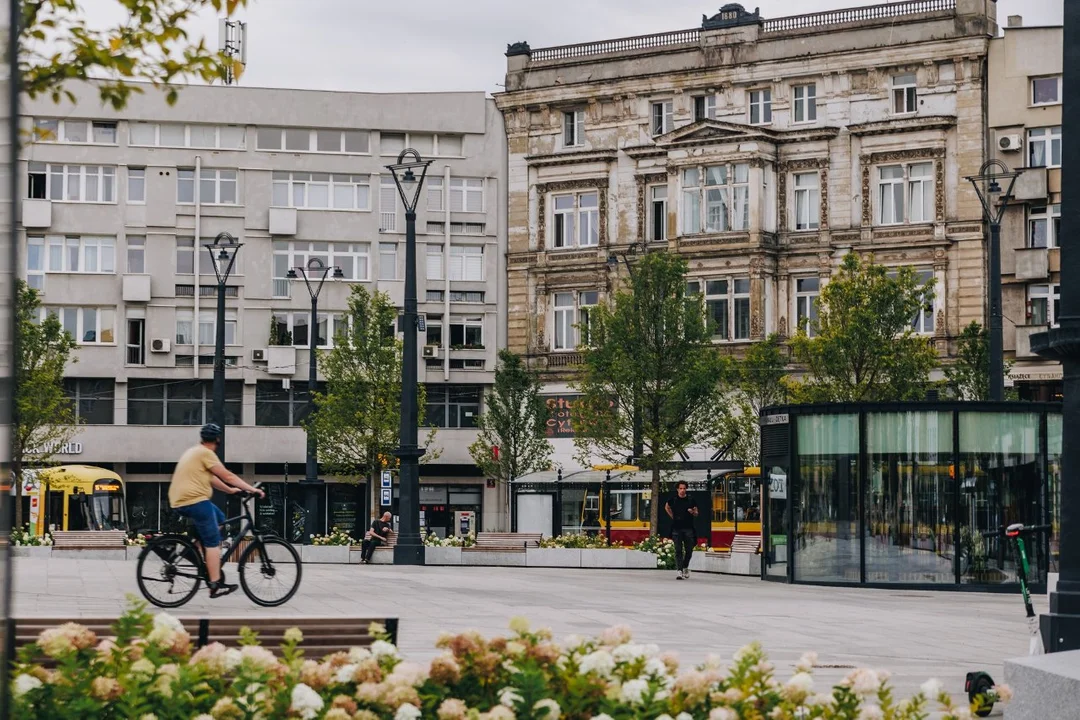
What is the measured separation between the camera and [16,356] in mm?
3246

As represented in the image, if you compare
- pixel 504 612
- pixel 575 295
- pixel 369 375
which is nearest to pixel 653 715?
pixel 504 612

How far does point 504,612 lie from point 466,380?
136 ft

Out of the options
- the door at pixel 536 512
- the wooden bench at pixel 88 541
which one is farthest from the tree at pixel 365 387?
the wooden bench at pixel 88 541

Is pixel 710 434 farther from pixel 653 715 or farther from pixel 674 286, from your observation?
pixel 653 715

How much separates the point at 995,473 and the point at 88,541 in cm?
1916

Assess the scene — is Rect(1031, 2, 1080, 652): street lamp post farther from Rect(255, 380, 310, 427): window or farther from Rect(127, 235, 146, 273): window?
Rect(127, 235, 146, 273): window

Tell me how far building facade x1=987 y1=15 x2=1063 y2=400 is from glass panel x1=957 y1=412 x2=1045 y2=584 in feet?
85.5

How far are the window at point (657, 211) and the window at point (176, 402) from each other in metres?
15.0

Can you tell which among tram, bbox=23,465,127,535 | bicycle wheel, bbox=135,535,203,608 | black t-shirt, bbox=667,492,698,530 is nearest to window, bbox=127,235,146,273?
tram, bbox=23,465,127,535

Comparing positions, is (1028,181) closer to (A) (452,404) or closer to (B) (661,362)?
(B) (661,362)

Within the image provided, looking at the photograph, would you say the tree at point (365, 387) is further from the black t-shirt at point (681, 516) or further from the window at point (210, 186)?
the black t-shirt at point (681, 516)

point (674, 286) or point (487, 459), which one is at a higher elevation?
point (674, 286)

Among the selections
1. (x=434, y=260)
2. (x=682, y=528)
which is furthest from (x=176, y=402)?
(x=682, y=528)

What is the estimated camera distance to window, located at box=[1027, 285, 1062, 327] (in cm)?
5122
